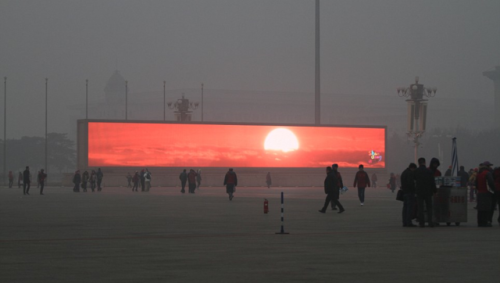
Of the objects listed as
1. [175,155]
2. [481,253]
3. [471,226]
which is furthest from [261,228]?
[175,155]

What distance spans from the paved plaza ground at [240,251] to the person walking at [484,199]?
510 millimetres

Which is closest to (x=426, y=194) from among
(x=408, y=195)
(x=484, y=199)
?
(x=408, y=195)

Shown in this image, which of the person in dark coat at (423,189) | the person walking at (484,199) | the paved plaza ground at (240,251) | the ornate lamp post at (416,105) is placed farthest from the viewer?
the ornate lamp post at (416,105)

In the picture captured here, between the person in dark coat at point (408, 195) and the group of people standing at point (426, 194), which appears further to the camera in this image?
the person in dark coat at point (408, 195)

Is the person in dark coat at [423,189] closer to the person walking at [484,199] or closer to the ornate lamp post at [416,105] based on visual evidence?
the person walking at [484,199]

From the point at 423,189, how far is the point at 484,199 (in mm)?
1583

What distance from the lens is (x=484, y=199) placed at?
789 inches

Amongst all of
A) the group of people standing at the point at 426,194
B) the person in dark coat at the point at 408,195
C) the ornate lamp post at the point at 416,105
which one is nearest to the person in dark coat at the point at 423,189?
the group of people standing at the point at 426,194

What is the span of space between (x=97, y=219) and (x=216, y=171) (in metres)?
51.9

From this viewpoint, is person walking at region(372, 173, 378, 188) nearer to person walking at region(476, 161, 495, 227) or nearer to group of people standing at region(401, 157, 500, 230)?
person walking at region(476, 161, 495, 227)

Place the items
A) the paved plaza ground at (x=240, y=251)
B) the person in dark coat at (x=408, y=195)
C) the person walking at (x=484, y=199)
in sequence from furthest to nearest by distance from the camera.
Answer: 1. the person walking at (x=484, y=199)
2. the person in dark coat at (x=408, y=195)
3. the paved plaza ground at (x=240, y=251)

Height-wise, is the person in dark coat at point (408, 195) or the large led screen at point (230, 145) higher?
the large led screen at point (230, 145)

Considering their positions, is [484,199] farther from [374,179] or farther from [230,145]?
[230,145]

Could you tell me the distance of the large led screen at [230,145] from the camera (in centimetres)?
7100
